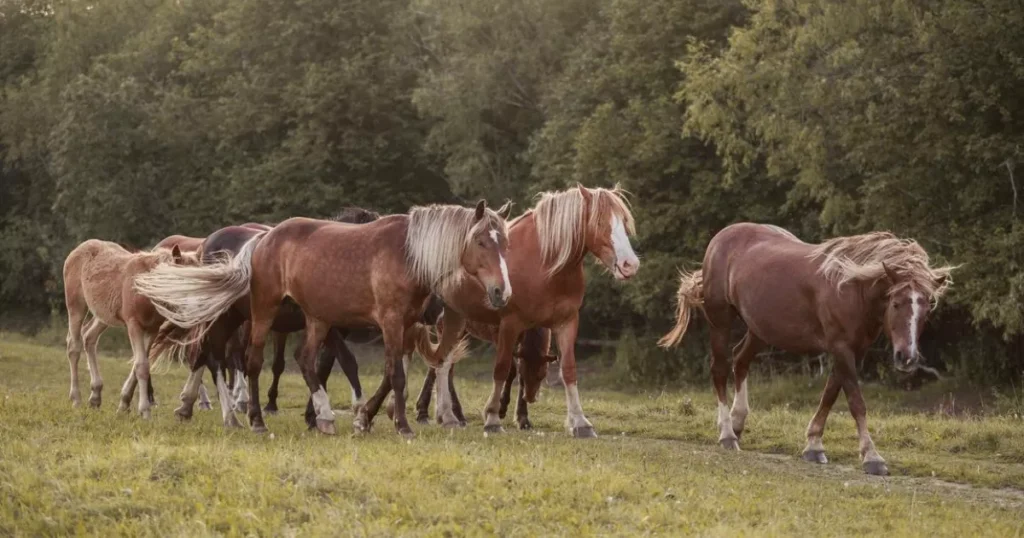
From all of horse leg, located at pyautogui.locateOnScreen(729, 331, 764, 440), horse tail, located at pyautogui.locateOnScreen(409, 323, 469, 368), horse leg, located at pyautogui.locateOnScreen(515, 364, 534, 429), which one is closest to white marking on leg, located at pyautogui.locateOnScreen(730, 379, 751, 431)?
horse leg, located at pyautogui.locateOnScreen(729, 331, 764, 440)

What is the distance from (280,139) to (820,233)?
22.4 meters

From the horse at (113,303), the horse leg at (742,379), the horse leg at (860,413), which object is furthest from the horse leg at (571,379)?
the horse at (113,303)

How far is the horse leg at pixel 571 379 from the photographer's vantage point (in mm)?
13000

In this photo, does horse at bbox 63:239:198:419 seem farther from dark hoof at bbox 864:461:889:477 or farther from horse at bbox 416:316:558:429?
dark hoof at bbox 864:461:889:477

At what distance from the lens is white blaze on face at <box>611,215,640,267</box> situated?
12.8m

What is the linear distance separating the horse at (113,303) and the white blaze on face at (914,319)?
7.73 m

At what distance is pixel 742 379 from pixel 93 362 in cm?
792

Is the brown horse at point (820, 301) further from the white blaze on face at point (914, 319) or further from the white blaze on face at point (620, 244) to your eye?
the white blaze on face at point (620, 244)

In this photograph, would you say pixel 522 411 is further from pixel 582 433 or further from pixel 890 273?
pixel 890 273

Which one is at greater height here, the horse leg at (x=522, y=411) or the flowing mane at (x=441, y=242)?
the flowing mane at (x=441, y=242)

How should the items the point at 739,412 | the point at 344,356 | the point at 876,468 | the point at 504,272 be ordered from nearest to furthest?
the point at 876,468 → the point at 504,272 → the point at 739,412 → the point at 344,356

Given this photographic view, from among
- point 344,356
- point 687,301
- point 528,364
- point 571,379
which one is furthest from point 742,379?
point 344,356

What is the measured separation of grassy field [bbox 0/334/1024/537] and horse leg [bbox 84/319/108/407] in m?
1.31

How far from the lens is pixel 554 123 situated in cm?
3481
